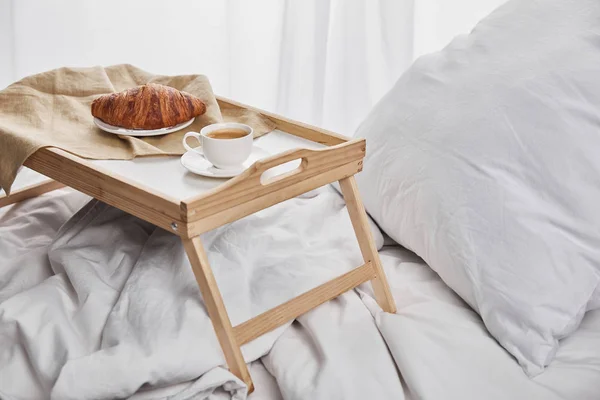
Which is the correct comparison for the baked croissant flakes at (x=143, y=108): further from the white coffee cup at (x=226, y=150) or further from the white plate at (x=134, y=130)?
the white coffee cup at (x=226, y=150)

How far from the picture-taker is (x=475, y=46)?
1.32 m

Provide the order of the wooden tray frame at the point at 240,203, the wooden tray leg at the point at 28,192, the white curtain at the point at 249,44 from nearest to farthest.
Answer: the wooden tray frame at the point at 240,203
the wooden tray leg at the point at 28,192
the white curtain at the point at 249,44

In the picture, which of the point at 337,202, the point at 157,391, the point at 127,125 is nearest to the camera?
the point at 157,391

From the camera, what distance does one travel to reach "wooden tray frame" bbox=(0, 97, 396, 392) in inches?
39.8

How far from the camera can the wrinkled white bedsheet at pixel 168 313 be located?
3.39 ft

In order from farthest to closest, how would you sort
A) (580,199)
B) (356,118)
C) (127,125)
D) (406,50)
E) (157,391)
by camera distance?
(356,118) → (406,50) → (127,125) → (580,199) → (157,391)

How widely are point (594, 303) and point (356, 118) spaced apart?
1.13m

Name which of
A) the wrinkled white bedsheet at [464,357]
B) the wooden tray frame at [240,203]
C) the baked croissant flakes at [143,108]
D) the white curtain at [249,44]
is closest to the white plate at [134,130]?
the baked croissant flakes at [143,108]

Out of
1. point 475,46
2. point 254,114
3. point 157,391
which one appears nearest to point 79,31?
point 254,114

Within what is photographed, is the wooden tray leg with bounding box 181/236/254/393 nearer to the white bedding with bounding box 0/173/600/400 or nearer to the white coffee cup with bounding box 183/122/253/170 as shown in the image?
the white bedding with bounding box 0/173/600/400

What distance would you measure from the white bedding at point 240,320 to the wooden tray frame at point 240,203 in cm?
3

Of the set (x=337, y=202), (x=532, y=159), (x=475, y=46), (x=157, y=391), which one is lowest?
(x=157, y=391)

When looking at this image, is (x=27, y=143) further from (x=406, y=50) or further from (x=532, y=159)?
(x=406, y=50)

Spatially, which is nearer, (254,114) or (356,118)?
(254,114)
